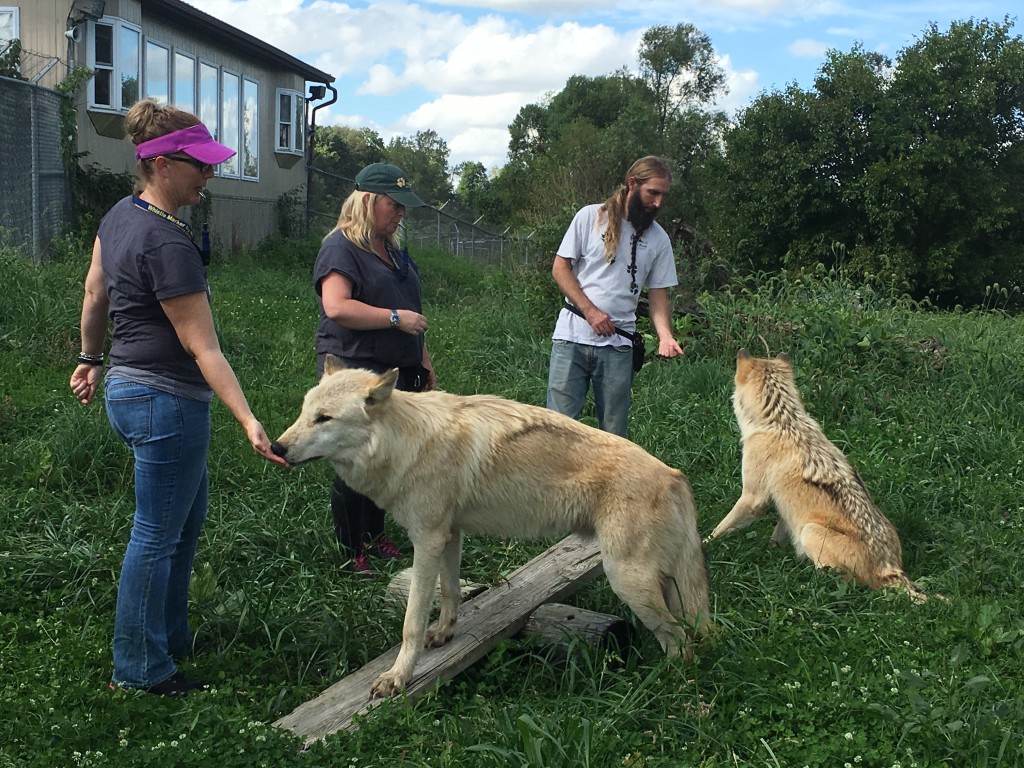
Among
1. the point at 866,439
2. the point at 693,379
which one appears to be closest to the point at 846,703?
the point at 866,439

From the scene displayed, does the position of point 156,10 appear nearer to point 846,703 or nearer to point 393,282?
point 393,282

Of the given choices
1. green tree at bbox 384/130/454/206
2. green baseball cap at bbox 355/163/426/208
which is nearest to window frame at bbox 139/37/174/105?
green baseball cap at bbox 355/163/426/208

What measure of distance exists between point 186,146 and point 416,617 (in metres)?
2.05

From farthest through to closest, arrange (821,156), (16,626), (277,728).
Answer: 1. (821,156)
2. (16,626)
3. (277,728)

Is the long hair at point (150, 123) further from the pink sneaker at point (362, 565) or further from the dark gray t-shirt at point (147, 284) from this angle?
the pink sneaker at point (362, 565)

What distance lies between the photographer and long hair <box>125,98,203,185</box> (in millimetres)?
3252

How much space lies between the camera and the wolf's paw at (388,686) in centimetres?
348

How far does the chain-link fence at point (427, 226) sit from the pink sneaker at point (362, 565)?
17454 millimetres

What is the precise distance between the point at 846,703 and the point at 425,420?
6.50ft

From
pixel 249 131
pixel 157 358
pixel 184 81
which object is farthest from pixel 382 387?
pixel 249 131

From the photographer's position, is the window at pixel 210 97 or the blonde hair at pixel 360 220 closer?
the blonde hair at pixel 360 220

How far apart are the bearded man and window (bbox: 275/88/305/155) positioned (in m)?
18.6

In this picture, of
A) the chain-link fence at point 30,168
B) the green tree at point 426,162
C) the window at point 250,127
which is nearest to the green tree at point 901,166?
the window at point 250,127

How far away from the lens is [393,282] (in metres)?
4.50
